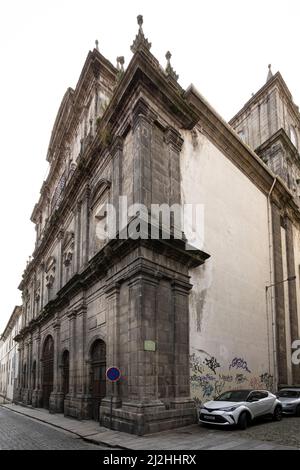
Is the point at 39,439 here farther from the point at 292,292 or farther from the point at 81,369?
the point at 292,292

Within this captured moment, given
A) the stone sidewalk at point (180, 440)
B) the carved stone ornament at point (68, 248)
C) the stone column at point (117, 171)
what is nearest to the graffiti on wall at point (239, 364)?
the stone sidewalk at point (180, 440)

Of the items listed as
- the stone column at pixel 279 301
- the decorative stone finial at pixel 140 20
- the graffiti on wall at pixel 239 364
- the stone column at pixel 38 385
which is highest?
the decorative stone finial at pixel 140 20

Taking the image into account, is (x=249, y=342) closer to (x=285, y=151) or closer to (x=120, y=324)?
(x=120, y=324)

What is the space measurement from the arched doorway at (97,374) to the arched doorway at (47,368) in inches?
321

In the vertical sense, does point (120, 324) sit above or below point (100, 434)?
above

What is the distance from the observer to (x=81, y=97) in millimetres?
23719

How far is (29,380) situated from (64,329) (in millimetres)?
11604

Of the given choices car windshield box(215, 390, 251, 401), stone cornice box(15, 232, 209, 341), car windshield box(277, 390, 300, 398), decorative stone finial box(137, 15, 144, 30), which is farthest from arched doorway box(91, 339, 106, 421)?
Answer: decorative stone finial box(137, 15, 144, 30)

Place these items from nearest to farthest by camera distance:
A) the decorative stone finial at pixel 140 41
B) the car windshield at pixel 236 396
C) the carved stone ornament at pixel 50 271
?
the car windshield at pixel 236 396 < the decorative stone finial at pixel 140 41 < the carved stone ornament at pixel 50 271

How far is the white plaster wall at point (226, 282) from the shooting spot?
15920mm

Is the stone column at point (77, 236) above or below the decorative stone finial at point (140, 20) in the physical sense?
below

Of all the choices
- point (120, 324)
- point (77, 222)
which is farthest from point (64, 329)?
point (120, 324)

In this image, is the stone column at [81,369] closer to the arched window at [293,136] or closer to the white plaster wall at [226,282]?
the white plaster wall at [226,282]
